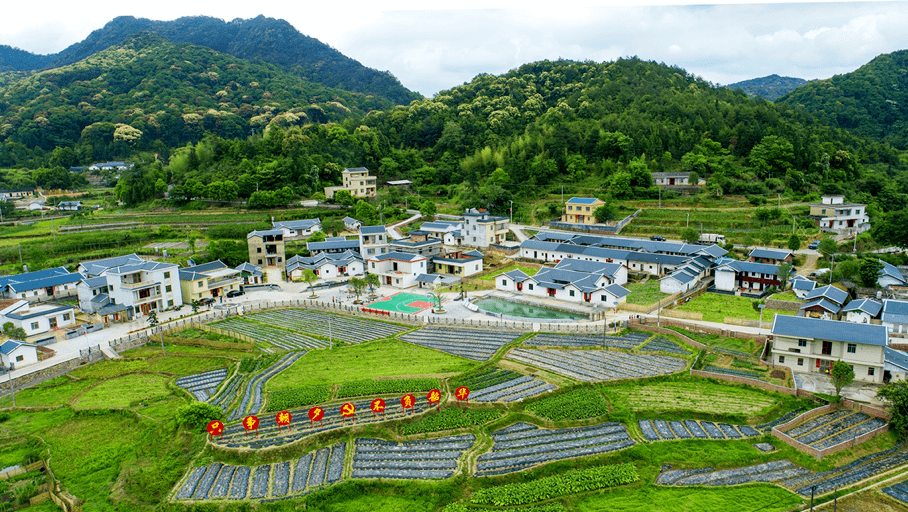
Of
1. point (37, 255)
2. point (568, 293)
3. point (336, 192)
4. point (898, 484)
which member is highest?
point (336, 192)

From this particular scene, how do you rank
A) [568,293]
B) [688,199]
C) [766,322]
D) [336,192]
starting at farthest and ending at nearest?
[336,192] → [688,199] → [568,293] → [766,322]

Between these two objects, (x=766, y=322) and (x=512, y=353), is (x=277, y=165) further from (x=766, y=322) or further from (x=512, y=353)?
(x=766, y=322)

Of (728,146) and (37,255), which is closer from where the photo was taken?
(37,255)

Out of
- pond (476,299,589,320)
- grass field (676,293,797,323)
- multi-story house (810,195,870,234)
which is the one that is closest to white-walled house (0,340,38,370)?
pond (476,299,589,320)

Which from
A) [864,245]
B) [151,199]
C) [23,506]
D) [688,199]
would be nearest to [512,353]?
[23,506]

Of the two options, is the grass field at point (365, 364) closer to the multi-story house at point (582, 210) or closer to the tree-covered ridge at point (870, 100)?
the multi-story house at point (582, 210)

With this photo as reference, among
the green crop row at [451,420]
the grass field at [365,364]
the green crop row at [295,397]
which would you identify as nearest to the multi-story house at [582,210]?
the grass field at [365,364]

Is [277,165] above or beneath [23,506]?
above

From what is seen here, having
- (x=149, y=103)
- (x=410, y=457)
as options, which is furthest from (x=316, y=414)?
(x=149, y=103)
